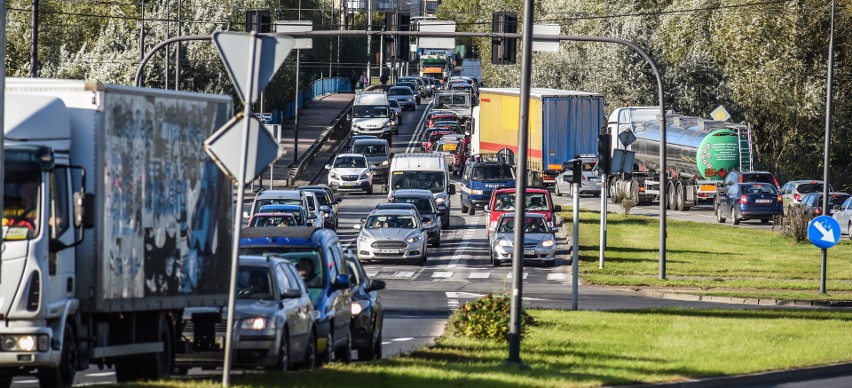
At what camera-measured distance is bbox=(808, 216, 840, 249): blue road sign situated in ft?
105

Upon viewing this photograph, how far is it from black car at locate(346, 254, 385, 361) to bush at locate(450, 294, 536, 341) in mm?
1387

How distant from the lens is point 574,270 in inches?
1043

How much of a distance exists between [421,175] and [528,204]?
7665mm

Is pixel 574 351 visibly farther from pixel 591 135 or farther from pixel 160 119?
pixel 591 135

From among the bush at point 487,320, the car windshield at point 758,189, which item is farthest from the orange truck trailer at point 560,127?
the bush at point 487,320

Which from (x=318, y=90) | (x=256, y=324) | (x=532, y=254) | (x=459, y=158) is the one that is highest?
(x=318, y=90)

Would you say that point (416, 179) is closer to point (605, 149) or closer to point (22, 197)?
point (605, 149)

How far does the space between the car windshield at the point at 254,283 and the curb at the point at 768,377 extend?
417 cm

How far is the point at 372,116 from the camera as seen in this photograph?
87.1m

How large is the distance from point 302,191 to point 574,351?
28.7 m

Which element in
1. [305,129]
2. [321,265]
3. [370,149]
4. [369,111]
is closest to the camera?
[321,265]

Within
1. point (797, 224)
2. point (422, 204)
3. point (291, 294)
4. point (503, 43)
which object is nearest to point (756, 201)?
point (797, 224)

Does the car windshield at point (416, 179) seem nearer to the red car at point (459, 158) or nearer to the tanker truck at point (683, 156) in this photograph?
the tanker truck at point (683, 156)

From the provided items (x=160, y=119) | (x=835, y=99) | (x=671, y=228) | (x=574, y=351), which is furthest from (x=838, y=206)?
(x=160, y=119)
